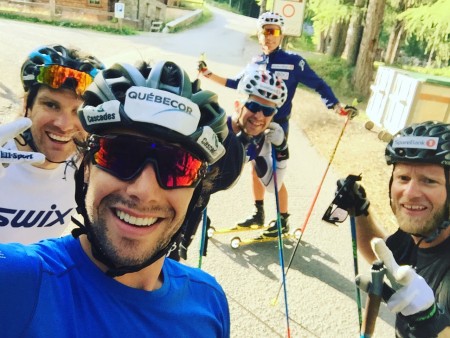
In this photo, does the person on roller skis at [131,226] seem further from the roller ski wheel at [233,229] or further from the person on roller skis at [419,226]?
the roller ski wheel at [233,229]

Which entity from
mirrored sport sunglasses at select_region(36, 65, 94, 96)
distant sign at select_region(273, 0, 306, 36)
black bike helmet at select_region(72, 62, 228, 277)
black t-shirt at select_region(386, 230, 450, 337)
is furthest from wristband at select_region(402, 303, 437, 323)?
distant sign at select_region(273, 0, 306, 36)

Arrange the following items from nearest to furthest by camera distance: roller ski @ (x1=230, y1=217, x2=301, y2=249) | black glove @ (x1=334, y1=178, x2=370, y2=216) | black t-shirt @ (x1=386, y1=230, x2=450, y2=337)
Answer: black t-shirt @ (x1=386, y1=230, x2=450, y2=337), black glove @ (x1=334, y1=178, x2=370, y2=216), roller ski @ (x1=230, y1=217, x2=301, y2=249)

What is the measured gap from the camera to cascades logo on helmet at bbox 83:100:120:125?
5.57 ft

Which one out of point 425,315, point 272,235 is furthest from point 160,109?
point 272,235

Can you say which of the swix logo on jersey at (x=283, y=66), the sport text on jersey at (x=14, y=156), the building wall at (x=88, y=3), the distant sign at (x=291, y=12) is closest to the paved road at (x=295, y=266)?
the sport text on jersey at (x=14, y=156)

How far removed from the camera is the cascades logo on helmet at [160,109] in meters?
1.69

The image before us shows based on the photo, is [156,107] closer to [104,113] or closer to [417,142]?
[104,113]

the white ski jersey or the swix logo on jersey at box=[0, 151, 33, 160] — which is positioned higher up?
the swix logo on jersey at box=[0, 151, 33, 160]

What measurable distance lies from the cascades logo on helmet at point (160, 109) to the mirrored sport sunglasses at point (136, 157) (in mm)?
107

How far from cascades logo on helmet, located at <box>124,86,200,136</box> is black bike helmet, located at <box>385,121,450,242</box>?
191 centimetres

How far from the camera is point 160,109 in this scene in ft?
5.60

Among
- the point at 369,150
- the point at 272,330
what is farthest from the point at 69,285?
the point at 369,150

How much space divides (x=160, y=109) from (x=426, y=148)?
214 centimetres

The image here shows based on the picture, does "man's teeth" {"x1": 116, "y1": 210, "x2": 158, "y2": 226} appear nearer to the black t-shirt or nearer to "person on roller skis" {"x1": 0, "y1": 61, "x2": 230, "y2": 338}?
"person on roller skis" {"x1": 0, "y1": 61, "x2": 230, "y2": 338}
